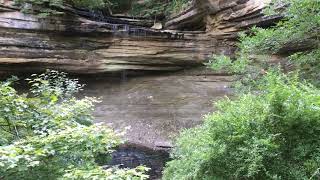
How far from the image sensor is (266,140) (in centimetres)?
353

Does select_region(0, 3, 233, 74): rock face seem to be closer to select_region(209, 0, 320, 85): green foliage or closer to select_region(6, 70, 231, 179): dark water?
select_region(6, 70, 231, 179): dark water

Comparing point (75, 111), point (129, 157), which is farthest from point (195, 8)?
point (75, 111)

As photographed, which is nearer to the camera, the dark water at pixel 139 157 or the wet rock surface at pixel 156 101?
the dark water at pixel 139 157

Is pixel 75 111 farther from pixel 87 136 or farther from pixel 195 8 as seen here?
pixel 195 8

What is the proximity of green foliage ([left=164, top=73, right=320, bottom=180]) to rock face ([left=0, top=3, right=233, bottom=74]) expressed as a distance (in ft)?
26.8

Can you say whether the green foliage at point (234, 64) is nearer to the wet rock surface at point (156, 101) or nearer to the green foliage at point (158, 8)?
the wet rock surface at point (156, 101)

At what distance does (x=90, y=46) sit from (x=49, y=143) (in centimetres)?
877

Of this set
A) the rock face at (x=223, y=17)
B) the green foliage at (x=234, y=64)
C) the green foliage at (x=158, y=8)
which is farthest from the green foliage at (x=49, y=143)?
the green foliage at (x=158, y=8)

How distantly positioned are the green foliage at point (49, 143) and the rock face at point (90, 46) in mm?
6885

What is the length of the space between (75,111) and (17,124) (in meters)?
0.80

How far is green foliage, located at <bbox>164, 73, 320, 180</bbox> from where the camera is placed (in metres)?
3.56

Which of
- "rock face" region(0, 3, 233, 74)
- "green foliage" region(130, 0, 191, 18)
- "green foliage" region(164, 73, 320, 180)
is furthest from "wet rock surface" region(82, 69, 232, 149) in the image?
"green foliage" region(164, 73, 320, 180)

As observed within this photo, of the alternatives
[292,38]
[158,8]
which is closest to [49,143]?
[292,38]

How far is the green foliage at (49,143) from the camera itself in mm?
2943
